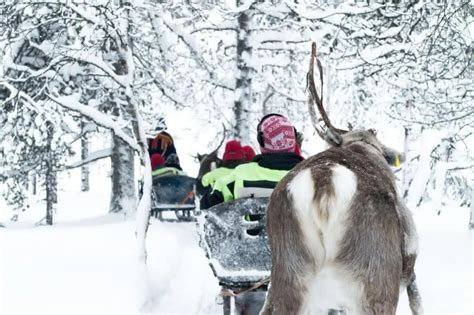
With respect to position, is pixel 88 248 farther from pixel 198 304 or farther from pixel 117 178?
pixel 117 178

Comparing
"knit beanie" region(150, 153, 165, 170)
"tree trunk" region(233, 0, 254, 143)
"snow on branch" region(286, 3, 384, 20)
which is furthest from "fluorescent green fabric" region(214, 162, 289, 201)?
"tree trunk" region(233, 0, 254, 143)

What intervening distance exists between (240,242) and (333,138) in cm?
139

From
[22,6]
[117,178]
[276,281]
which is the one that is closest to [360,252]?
[276,281]

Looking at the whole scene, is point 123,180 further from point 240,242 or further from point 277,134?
point 240,242

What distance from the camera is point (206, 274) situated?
32.2 feet

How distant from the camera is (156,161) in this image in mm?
13945

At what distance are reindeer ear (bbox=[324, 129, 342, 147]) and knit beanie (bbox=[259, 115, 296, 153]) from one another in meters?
1.29

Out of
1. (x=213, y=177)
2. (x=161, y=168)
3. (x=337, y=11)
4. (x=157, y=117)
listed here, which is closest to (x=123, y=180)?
(x=161, y=168)

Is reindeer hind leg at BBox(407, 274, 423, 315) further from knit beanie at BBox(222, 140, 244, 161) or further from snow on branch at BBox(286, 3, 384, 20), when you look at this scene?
snow on branch at BBox(286, 3, 384, 20)

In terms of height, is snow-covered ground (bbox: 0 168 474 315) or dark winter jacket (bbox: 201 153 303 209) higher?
dark winter jacket (bbox: 201 153 303 209)

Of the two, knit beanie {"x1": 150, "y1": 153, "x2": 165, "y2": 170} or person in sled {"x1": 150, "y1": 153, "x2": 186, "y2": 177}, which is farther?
knit beanie {"x1": 150, "y1": 153, "x2": 165, "y2": 170}

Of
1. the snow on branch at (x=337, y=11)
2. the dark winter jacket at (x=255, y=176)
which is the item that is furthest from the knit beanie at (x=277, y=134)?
the snow on branch at (x=337, y=11)

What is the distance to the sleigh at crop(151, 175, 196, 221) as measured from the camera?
13188 millimetres

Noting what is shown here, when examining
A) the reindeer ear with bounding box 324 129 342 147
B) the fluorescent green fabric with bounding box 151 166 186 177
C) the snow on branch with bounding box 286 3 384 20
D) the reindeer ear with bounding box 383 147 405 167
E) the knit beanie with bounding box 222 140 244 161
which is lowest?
the fluorescent green fabric with bounding box 151 166 186 177
